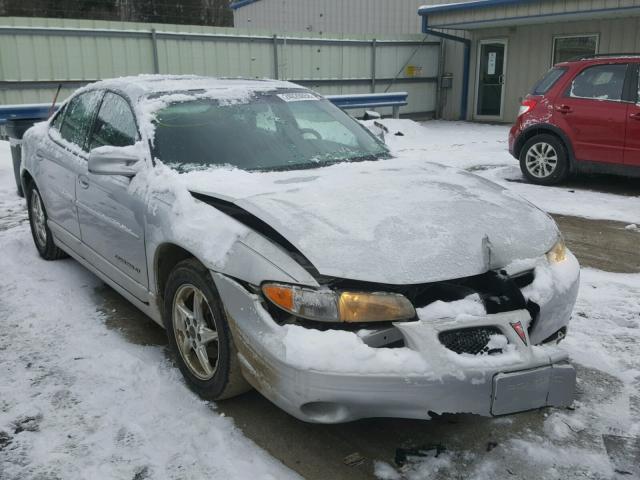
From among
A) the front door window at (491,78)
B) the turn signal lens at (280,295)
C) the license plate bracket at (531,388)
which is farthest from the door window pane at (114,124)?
the front door window at (491,78)

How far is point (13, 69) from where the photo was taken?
12.3m

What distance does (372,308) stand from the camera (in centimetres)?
243

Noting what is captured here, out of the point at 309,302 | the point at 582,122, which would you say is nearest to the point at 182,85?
the point at 309,302

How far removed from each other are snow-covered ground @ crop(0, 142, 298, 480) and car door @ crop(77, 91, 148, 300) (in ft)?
1.38

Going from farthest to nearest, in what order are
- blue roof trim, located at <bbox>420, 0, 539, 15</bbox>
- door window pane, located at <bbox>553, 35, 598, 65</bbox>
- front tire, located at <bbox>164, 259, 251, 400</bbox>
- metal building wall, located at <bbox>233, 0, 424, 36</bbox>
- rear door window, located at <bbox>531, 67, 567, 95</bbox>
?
metal building wall, located at <bbox>233, 0, 424, 36</bbox> < door window pane, located at <bbox>553, 35, 598, 65</bbox> < blue roof trim, located at <bbox>420, 0, 539, 15</bbox> < rear door window, located at <bbox>531, 67, 567, 95</bbox> < front tire, located at <bbox>164, 259, 251, 400</bbox>

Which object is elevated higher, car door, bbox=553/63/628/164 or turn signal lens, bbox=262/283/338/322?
car door, bbox=553/63/628/164

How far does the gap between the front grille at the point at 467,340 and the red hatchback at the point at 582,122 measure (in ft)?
20.3

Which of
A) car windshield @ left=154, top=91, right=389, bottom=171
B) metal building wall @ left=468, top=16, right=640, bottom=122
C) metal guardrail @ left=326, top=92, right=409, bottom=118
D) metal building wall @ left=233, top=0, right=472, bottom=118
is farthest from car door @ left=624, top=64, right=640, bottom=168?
metal building wall @ left=233, top=0, right=472, bottom=118

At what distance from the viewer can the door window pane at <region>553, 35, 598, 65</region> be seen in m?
15.1

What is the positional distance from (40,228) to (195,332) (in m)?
2.93

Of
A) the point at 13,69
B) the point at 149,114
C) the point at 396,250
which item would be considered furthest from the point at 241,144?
the point at 13,69

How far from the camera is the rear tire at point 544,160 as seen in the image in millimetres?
8359

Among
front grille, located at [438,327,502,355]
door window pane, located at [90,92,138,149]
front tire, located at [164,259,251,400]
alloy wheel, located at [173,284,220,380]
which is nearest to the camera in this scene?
front grille, located at [438,327,502,355]

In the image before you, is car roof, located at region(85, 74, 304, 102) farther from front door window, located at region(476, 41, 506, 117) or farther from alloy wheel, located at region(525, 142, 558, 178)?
front door window, located at region(476, 41, 506, 117)
